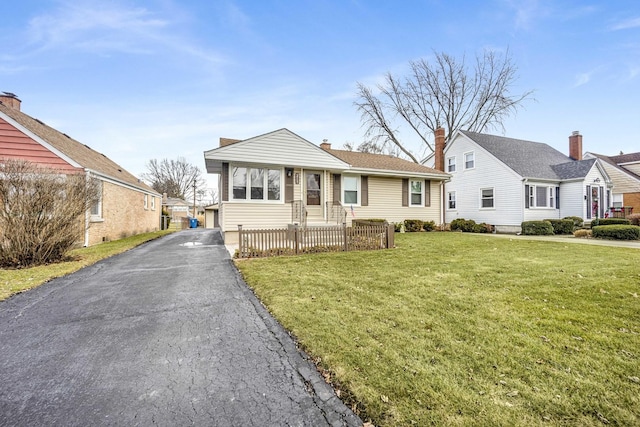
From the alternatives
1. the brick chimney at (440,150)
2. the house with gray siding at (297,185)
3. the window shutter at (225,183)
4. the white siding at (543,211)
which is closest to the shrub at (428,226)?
the house with gray siding at (297,185)

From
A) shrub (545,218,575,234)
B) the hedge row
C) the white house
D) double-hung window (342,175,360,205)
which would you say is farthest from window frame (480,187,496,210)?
double-hung window (342,175,360,205)

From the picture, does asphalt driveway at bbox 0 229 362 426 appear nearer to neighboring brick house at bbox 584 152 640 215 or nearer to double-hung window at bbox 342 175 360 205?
double-hung window at bbox 342 175 360 205

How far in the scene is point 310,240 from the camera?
10.3m

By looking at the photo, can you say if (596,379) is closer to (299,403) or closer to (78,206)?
(299,403)

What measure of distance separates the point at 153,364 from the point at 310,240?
755 cm

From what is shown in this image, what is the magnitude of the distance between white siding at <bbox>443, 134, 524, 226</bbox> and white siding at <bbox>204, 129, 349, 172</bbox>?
478 inches

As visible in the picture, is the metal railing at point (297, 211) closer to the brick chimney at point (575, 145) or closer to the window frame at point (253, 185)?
the window frame at point (253, 185)

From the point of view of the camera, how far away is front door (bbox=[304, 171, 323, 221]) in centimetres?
1415

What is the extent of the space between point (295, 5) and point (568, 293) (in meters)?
14.1

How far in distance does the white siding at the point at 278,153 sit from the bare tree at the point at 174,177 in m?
47.4

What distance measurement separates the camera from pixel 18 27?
33.9 ft

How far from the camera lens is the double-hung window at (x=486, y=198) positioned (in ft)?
64.8

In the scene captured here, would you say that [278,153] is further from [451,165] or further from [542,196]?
[542,196]

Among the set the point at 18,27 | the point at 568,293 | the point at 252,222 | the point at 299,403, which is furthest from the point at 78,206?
the point at 568,293
